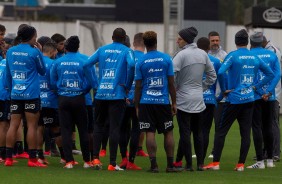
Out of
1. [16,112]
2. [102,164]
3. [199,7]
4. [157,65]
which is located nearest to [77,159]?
[102,164]

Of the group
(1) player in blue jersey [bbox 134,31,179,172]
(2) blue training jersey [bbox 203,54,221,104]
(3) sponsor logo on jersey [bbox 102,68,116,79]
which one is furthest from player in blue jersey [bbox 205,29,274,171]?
(3) sponsor logo on jersey [bbox 102,68,116,79]

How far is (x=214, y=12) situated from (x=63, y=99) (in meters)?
45.1

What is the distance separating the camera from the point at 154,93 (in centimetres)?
1430

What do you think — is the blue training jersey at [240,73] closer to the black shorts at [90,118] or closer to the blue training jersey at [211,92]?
the blue training jersey at [211,92]

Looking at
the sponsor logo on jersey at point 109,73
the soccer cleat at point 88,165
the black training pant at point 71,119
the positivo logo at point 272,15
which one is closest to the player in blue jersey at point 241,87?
the sponsor logo on jersey at point 109,73

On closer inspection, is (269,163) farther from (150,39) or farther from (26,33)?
(26,33)

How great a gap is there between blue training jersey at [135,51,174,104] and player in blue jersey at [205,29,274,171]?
1.06 m

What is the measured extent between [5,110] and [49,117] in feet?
2.37

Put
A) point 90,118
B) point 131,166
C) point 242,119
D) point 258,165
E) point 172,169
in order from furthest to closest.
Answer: point 90,118 → point 258,165 → point 131,166 → point 242,119 → point 172,169

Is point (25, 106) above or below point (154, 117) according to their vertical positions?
above

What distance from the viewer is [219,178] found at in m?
13.8

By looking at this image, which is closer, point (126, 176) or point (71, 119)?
point (126, 176)

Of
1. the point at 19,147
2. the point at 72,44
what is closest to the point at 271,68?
the point at 72,44

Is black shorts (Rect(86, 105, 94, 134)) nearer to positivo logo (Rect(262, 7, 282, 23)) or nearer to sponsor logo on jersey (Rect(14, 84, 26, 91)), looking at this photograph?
sponsor logo on jersey (Rect(14, 84, 26, 91))
